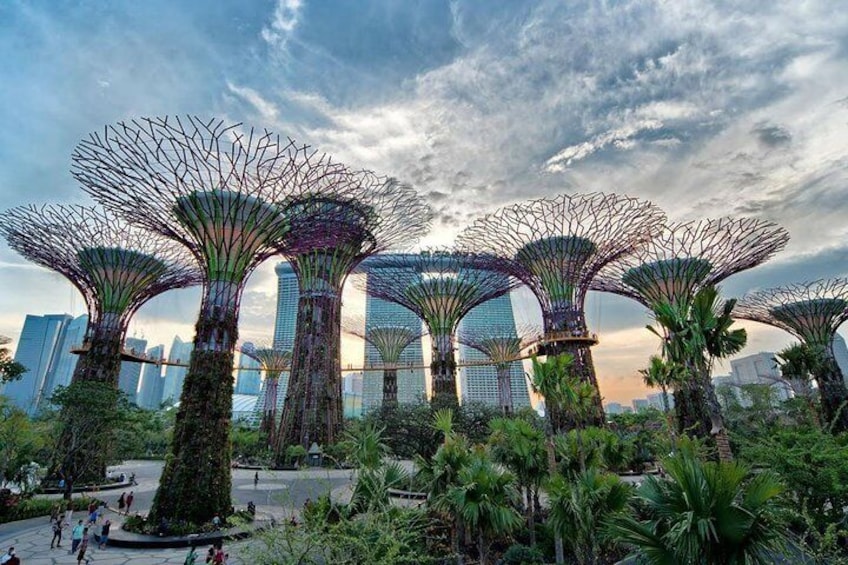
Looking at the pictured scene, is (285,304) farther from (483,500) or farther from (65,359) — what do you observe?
(483,500)

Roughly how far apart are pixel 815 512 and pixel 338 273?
27.8 metres

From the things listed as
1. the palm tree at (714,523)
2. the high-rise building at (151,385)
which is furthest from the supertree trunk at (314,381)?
the high-rise building at (151,385)

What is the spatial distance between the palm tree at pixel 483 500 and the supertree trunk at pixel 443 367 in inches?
891

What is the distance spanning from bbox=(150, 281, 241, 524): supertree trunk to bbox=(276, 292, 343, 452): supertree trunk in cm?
1314

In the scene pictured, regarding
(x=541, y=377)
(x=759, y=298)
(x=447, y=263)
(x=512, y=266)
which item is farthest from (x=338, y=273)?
(x=759, y=298)

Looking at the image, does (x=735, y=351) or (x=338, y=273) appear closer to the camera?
(x=735, y=351)

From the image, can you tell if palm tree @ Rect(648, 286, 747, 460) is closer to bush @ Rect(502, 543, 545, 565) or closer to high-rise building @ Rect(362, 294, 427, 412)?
bush @ Rect(502, 543, 545, 565)

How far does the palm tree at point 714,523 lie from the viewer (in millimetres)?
5418

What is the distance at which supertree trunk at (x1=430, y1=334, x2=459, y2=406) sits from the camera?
116 ft

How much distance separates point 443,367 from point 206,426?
22.2 metres

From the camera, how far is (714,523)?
5.58 metres

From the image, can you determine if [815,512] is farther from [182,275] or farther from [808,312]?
[182,275]

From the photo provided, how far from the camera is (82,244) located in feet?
89.9

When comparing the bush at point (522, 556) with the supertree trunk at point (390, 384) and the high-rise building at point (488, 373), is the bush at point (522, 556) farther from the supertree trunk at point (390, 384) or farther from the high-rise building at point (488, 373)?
the high-rise building at point (488, 373)
